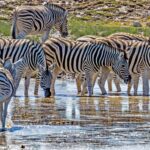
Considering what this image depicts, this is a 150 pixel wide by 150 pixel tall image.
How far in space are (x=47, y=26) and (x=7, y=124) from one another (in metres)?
13.9

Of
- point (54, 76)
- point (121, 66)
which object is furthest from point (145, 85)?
point (54, 76)

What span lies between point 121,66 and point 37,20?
5442mm

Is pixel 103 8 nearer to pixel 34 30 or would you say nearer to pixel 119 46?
pixel 34 30

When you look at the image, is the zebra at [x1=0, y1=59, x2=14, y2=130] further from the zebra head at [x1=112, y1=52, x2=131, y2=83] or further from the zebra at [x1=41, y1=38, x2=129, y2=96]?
the zebra head at [x1=112, y1=52, x2=131, y2=83]

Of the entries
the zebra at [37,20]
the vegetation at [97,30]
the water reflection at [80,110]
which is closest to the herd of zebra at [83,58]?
the water reflection at [80,110]

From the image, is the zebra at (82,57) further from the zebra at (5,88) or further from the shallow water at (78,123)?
the zebra at (5,88)

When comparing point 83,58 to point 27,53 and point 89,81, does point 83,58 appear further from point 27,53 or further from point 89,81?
point 27,53

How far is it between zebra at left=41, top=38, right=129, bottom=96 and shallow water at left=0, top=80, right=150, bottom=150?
6.00 ft

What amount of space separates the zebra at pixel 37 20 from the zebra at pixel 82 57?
3054mm

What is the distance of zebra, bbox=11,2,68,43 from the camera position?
27.9 m

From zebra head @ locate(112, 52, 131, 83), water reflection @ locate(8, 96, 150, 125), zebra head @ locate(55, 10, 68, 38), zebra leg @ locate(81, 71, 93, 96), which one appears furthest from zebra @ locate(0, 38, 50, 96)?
zebra head @ locate(55, 10, 68, 38)

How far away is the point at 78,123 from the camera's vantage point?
1567 centimetres

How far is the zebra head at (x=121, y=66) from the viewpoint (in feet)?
78.6

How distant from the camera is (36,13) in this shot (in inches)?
1143
